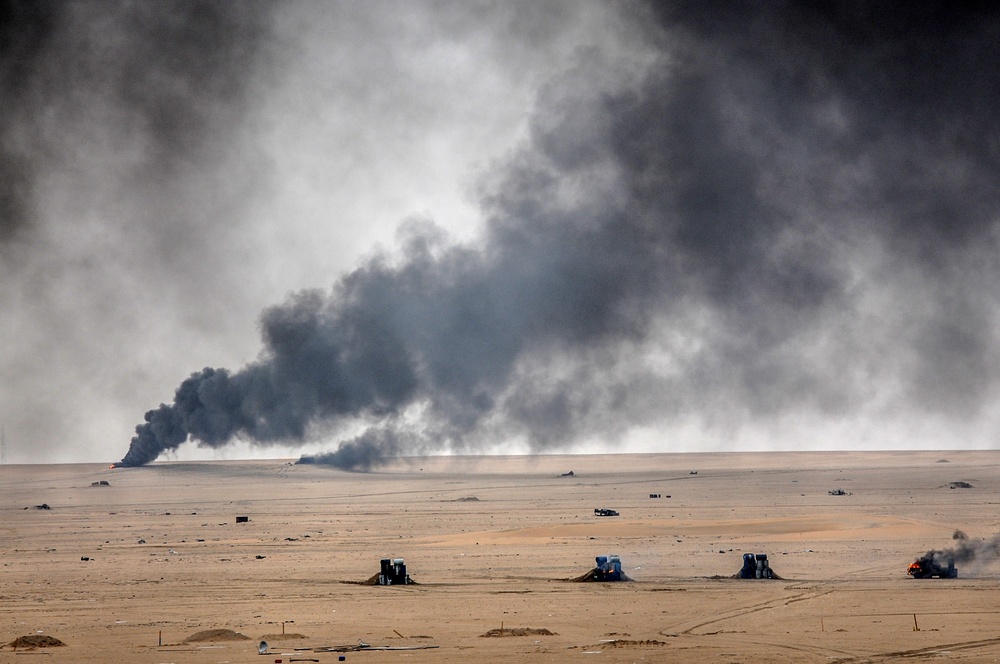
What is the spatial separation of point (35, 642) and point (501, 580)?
1817 cm

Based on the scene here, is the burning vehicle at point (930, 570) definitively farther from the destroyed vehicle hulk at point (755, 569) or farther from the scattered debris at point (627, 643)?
the scattered debris at point (627, 643)

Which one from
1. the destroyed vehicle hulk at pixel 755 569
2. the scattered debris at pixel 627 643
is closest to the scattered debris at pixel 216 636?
the scattered debris at pixel 627 643

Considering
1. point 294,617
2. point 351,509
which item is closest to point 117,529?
point 351,509

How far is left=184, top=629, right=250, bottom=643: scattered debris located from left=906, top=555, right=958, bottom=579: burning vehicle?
24.3m

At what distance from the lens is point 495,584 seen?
47.2 m

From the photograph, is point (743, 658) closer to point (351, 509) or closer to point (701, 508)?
point (701, 508)

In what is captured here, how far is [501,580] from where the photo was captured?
48344mm

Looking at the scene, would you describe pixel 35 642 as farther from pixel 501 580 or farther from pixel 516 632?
pixel 501 580

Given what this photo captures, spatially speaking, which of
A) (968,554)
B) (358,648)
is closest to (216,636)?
(358,648)

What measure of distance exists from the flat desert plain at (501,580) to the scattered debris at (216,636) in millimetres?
158

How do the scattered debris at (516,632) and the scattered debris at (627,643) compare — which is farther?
the scattered debris at (516,632)

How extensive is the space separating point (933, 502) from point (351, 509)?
39248mm

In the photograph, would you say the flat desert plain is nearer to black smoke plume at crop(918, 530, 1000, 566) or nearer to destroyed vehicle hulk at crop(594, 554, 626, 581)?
black smoke plume at crop(918, 530, 1000, 566)

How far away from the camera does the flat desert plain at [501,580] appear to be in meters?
34.6
